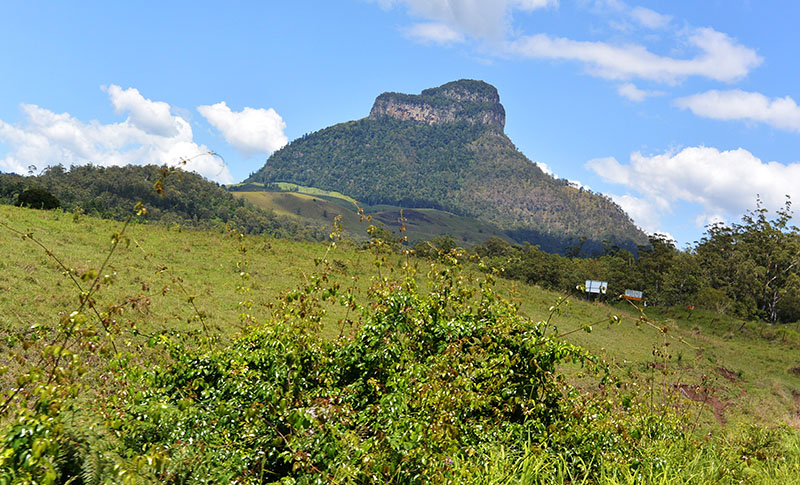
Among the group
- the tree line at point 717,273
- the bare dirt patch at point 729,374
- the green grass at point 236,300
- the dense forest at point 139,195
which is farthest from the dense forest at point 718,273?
the dense forest at point 139,195

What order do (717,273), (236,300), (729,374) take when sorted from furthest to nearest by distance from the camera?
1. (717,273)
2. (729,374)
3. (236,300)

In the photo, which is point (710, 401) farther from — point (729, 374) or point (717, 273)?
point (717, 273)

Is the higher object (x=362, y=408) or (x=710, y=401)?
(x=362, y=408)

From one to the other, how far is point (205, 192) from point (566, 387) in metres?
76.3

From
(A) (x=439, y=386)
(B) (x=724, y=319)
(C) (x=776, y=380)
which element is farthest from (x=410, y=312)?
(B) (x=724, y=319)

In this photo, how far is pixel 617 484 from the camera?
4.25 meters

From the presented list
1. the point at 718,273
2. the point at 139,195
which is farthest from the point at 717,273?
the point at 139,195

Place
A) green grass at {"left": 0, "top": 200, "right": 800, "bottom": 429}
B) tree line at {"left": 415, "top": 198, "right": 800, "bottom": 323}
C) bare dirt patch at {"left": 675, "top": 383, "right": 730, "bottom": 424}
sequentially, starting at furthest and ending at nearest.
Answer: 1. tree line at {"left": 415, "top": 198, "right": 800, "bottom": 323}
2. bare dirt patch at {"left": 675, "top": 383, "right": 730, "bottom": 424}
3. green grass at {"left": 0, "top": 200, "right": 800, "bottom": 429}

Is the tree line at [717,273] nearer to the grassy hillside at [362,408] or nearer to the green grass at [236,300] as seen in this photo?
the green grass at [236,300]

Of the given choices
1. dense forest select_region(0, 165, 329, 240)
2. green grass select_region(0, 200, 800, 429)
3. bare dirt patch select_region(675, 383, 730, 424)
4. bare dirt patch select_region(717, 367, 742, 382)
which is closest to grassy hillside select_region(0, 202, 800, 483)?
green grass select_region(0, 200, 800, 429)

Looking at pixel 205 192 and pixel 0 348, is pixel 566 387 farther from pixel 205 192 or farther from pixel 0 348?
pixel 205 192

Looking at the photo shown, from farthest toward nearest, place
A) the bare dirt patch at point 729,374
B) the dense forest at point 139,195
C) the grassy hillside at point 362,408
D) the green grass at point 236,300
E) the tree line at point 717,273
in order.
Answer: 1. the dense forest at point 139,195
2. the tree line at point 717,273
3. the bare dirt patch at point 729,374
4. the green grass at point 236,300
5. the grassy hillside at point 362,408

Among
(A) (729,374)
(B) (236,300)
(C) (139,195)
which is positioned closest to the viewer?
(B) (236,300)

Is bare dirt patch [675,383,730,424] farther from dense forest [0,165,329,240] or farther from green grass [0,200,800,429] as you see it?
dense forest [0,165,329,240]
